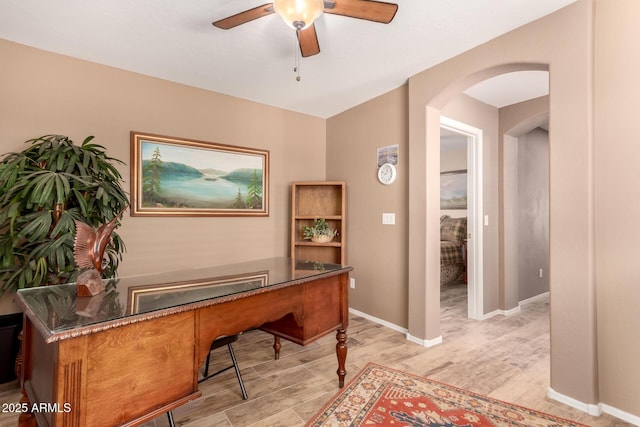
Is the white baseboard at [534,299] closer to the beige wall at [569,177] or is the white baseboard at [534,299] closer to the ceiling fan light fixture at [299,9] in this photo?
the beige wall at [569,177]

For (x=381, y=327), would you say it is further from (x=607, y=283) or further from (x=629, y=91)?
(x=629, y=91)

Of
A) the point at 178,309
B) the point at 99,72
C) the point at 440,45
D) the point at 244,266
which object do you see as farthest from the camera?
the point at 99,72

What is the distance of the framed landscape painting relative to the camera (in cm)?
280

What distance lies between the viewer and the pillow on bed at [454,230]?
5.47 metres

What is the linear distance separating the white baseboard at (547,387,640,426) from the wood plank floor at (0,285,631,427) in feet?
0.10

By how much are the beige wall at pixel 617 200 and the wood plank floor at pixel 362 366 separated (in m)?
0.34

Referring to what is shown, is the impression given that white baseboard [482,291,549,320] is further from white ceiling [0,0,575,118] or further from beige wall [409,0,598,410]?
white ceiling [0,0,575,118]

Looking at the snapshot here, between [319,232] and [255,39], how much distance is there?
2057mm

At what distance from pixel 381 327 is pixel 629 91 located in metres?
2.67

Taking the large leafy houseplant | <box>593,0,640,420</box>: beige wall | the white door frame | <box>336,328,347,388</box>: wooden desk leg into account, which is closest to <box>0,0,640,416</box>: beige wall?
<box>593,0,640,420</box>: beige wall

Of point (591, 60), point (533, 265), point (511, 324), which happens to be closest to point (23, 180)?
point (591, 60)

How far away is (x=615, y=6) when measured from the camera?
69.2 inches

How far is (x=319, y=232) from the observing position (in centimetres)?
356

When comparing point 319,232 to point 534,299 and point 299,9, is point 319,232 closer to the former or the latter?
point 299,9
